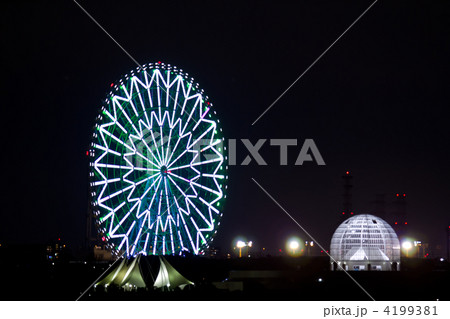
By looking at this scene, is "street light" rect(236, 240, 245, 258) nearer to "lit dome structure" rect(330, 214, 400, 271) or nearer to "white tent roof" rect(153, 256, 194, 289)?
"lit dome structure" rect(330, 214, 400, 271)

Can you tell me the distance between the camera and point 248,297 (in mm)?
40531

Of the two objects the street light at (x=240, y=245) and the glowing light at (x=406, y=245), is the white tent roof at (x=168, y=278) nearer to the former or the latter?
the glowing light at (x=406, y=245)

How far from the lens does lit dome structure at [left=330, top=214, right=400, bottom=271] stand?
6725 cm

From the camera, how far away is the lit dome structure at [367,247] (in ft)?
221

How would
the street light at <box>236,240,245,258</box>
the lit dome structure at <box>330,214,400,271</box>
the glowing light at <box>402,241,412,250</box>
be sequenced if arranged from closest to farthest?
the lit dome structure at <box>330,214,400,271</box>
the glowing light at <box>402,241,412,250</box>
the street light at <box>236,240,245,258</box>

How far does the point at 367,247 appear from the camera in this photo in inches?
2667

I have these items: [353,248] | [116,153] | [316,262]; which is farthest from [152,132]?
[316,262]

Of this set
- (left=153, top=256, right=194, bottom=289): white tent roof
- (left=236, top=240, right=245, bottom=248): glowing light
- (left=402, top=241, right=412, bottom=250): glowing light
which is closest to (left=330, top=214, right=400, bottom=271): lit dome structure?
(left=153, top=256, right=194, bottom=289): white tent roof

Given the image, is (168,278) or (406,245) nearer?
(168,278)

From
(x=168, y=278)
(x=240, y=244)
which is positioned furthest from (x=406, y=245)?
(x=168, y=278)

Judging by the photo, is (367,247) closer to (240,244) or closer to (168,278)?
(168,278)

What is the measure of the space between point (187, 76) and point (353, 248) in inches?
944

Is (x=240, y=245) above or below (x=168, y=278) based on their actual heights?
above

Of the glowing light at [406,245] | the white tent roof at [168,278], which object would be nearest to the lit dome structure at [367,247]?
the white tent roof at [168,278]
